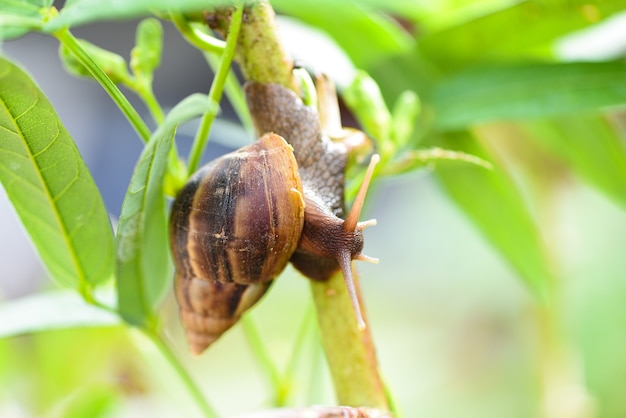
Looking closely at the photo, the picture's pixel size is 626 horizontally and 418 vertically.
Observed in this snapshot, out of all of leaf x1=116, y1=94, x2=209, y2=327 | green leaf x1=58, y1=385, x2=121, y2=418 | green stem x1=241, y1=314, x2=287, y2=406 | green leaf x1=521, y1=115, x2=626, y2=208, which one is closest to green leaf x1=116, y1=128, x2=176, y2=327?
leaf x1=116, y1=94, x2=209, y2=327

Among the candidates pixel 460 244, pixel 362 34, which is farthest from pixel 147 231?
pixel 460 244

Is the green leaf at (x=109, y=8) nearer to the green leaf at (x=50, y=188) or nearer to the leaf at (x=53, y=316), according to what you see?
the green leaf at (x=50, y=188)

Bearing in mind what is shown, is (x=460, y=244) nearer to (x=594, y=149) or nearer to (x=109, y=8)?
(x=594, y=149)

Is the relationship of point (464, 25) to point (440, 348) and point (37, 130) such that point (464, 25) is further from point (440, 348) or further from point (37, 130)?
point (440, 348)

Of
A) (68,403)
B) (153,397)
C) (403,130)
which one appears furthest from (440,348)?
(403,130)

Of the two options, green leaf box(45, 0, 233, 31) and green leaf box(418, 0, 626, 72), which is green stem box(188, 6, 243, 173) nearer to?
green leaf box(45, 0, 233, 31)
